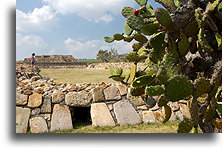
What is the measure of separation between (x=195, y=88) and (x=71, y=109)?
200 centimetres

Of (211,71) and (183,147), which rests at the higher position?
(211,71)

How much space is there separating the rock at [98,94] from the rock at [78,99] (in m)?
0.06

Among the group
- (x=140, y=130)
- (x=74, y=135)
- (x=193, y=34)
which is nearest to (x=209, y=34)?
(x=193, y=34)

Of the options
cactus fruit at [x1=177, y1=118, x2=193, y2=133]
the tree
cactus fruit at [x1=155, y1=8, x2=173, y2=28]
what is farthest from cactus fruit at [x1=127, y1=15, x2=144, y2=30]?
cactus fruit at [x1=177, y1=118, x2=193, y2=133]

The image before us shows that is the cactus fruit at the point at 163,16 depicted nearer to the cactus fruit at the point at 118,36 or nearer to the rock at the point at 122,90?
the cactus fruit at the point at 118,36

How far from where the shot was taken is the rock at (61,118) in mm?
2355

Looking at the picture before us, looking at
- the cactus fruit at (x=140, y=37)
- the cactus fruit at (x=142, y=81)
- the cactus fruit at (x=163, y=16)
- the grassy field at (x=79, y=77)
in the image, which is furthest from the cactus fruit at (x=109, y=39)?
the grassy field at (x=79, y=77)

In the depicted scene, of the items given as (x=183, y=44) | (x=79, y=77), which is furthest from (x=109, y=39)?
(x=79, y=77)

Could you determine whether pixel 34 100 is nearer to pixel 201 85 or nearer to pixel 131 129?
pixel 131 129

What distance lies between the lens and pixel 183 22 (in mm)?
776

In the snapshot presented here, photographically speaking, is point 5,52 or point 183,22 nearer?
point 183,22

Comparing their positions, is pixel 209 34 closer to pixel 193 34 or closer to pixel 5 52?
pixel 193 34

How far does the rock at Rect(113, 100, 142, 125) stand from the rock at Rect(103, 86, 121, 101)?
0.08 metres

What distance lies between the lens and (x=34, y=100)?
2447 mm
